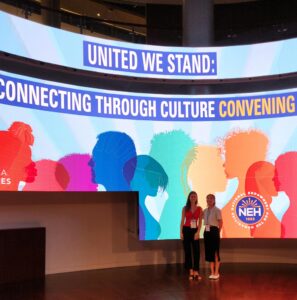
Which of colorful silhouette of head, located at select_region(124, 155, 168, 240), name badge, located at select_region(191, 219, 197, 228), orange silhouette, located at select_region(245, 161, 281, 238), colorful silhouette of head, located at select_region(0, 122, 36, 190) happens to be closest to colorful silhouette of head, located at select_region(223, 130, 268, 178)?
orange silhouette, located at select_region(245, 161, 281, 238)

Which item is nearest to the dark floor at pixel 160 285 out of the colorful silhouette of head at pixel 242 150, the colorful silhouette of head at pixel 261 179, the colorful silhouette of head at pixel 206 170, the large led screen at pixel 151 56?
the colorful silhouette of head at pixel 261 179

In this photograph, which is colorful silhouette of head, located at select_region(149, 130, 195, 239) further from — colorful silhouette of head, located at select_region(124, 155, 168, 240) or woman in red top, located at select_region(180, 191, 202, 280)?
woman in red top, located at select_region(180, 191, 202, 280)

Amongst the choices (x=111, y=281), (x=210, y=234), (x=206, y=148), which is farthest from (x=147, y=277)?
(x=206, y=148)

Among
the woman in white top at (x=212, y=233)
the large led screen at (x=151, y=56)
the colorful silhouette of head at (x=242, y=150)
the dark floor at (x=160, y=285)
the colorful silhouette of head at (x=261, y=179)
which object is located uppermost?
the large led screen at (x=151, y=56)

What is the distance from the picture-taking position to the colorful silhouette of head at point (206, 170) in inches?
306

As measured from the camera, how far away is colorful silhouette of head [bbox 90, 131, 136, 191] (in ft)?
23.2

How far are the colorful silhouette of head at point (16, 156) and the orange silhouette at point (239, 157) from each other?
327cm

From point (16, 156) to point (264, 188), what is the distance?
395cm

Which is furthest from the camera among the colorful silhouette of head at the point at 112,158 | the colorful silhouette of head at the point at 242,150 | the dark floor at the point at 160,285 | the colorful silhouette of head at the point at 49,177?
the colorful silhouette of head at the point at 242,150

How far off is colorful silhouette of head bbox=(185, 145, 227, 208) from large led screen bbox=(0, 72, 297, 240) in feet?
0.06

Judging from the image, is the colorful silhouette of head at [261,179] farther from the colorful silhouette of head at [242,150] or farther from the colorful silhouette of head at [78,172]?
the colorful silhouette of head at [78,172]

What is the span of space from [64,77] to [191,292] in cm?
368

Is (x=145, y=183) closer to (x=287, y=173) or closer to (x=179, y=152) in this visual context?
(x=179, y=152)

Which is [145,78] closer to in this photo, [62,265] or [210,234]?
[210,234]
